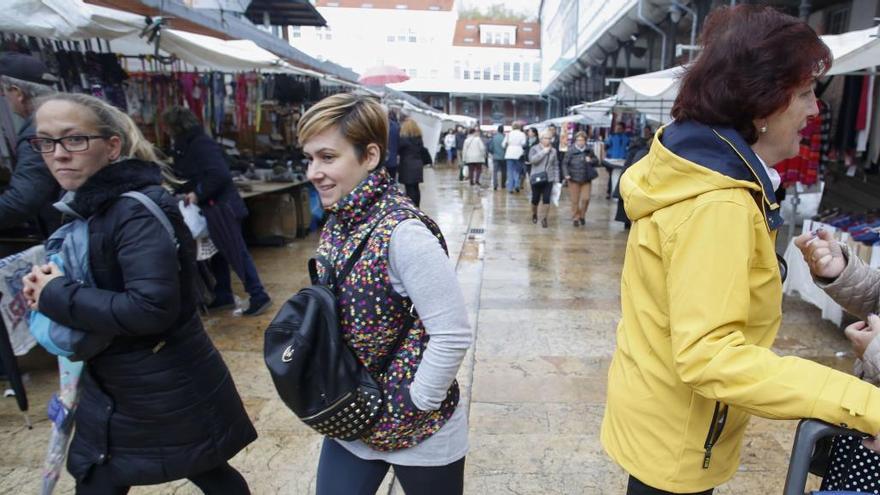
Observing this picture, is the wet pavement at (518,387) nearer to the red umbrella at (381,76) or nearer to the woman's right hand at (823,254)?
the woman's right hand at (823,254)

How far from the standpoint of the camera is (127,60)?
6.79 metres

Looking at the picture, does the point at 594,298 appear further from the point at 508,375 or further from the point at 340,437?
the point at 340,437

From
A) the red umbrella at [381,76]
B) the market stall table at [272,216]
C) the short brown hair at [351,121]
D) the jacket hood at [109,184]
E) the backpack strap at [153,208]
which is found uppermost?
the red umbrella at [381,76]

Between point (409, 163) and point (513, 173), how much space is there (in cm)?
571

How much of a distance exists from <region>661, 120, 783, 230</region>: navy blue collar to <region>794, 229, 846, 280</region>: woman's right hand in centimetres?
46

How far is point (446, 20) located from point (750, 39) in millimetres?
60316

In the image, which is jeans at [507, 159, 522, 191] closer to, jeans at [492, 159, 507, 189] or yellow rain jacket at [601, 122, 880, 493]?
jeans at [492, 159, 507, 189]

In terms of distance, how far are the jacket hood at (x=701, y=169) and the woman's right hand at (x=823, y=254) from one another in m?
0.47

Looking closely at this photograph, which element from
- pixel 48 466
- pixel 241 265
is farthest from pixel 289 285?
pixel 48 466

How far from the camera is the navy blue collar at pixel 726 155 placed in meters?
1.15

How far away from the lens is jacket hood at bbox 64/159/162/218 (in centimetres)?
170

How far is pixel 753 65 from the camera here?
44.5 inches

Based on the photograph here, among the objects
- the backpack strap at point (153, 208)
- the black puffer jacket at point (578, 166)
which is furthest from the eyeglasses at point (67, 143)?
the black puffer jacket at point (578, 166)

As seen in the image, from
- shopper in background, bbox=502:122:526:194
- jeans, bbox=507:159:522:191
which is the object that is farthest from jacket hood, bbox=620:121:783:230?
jeans, bbox=507:159:522:191
